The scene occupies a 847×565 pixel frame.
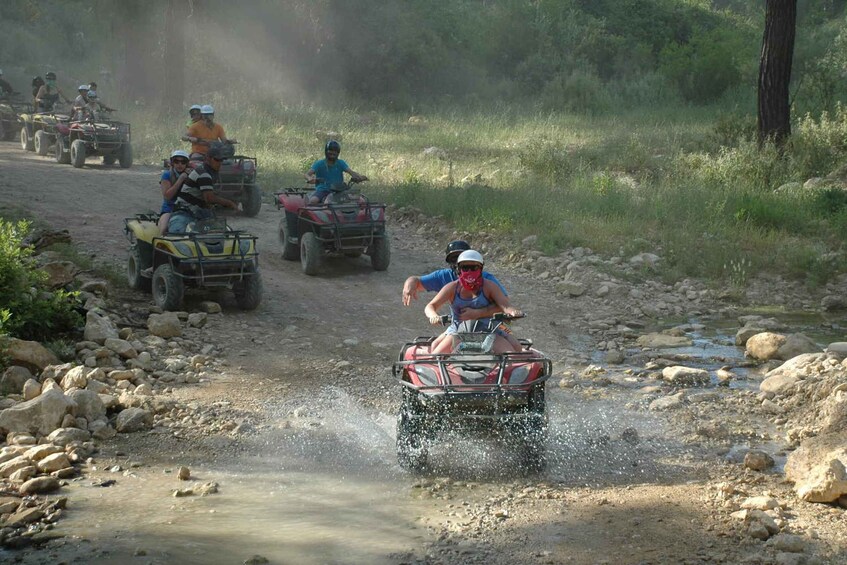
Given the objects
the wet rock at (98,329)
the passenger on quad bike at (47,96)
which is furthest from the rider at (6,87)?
the wet rock at (98,329)

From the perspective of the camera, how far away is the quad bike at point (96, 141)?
21.4m

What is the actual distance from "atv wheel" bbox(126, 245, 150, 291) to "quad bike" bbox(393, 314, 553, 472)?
5.58 metres

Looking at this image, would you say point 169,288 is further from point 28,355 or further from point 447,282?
point 447,282

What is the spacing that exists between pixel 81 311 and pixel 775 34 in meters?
14.0

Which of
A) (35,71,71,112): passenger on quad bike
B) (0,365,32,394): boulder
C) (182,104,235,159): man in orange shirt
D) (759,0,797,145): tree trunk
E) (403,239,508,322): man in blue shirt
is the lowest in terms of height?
(0,365,32,394): boulder

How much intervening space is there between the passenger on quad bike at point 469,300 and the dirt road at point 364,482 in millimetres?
841

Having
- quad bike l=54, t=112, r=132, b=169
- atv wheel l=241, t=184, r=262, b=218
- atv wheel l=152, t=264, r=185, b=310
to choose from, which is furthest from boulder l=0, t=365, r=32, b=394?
quad bike l=54, t=112, r=132, b=169

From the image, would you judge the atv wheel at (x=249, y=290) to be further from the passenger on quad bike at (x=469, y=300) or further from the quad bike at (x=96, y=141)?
the quad bike at (x=96, y=141)

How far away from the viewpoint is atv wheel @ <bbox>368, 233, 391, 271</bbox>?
45.9 feet

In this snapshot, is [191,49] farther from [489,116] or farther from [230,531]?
[230,531]

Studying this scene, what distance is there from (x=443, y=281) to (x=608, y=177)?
10.3 m

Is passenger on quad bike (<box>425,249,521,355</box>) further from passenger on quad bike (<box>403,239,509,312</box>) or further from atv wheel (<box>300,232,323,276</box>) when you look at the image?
atv wheel (<box>300,232,323,276</box>)

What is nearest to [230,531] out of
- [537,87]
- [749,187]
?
[749,187]

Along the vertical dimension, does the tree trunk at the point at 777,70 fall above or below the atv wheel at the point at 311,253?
above
